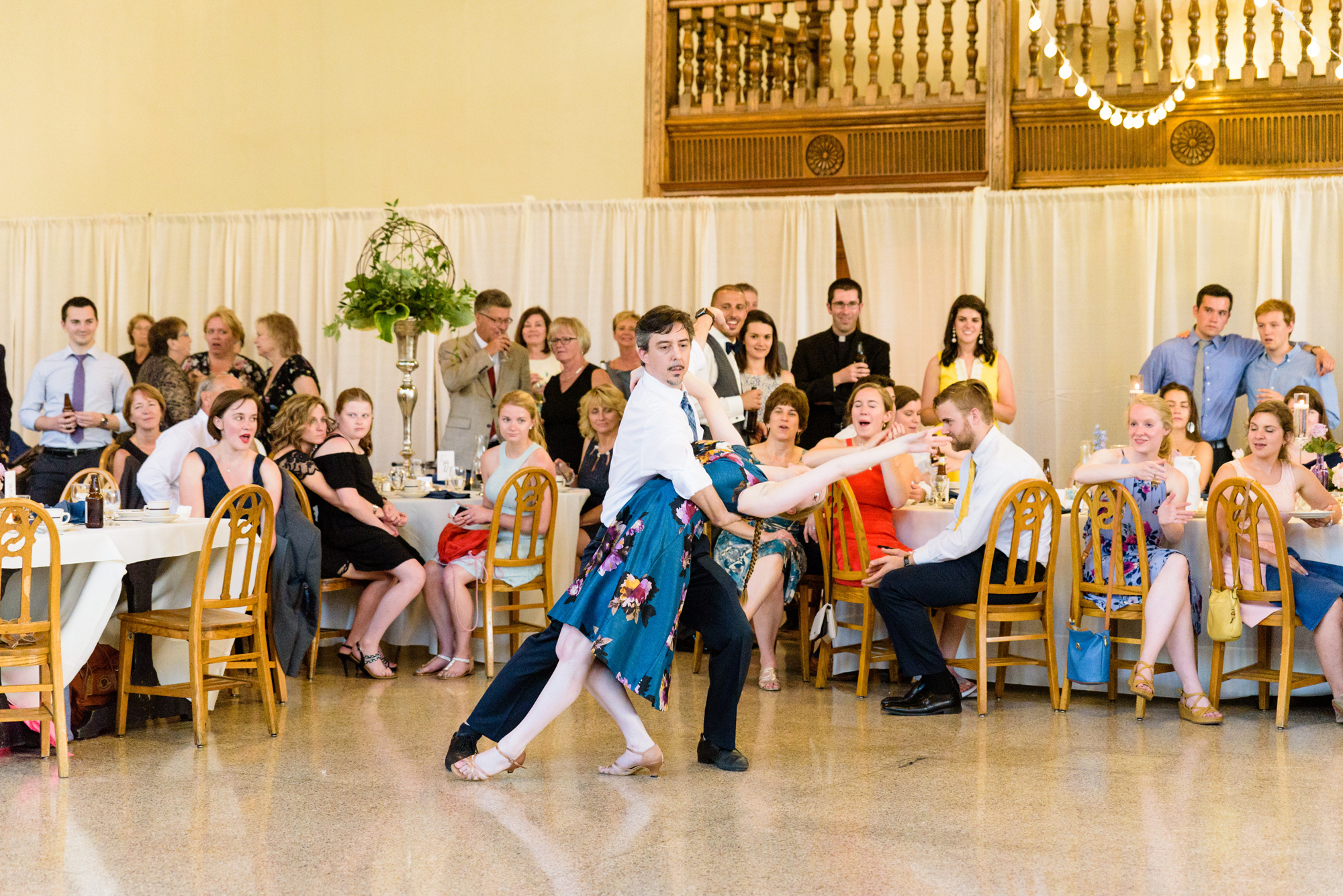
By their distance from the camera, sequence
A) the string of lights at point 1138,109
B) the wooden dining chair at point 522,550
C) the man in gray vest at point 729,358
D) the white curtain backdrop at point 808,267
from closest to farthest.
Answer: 1. the wooden dining chair at point 522,550
2. the man in gray vest at point 729,358
3. the string of lights at point 1138,109
4. the white curtain backdrop at point 808,267

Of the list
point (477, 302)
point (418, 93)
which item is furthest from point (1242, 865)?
point (418, 93)

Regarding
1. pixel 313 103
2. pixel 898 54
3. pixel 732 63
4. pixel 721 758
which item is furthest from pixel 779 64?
pixel 721 758

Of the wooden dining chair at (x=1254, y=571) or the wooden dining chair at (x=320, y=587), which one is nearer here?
the wooden dining chair at (x=1254, y=571)

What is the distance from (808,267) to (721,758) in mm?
4837

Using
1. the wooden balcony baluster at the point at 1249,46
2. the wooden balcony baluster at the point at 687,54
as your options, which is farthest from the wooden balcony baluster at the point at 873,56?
the wooden balcony baluster at the point at 1249,46

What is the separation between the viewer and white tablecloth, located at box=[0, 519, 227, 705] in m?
4.29

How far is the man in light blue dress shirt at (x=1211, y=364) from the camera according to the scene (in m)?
7.32

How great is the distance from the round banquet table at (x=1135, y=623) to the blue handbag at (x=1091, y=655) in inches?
1.9

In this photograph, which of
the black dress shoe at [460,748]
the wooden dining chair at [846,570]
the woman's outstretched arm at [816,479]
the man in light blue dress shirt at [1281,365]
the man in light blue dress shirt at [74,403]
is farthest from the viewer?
the man in light blue dress shirt at [74,403]

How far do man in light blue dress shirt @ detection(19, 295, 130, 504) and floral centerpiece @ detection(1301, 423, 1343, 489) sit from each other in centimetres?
579

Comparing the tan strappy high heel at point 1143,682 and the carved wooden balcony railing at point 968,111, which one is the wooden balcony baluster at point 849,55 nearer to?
the carved wooden balcony railing at point 968,111

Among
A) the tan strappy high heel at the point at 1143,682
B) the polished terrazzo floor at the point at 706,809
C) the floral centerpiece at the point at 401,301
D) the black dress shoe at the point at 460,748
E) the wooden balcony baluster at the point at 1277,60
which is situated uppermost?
the wooden balcony baluster at the point at 1277,60

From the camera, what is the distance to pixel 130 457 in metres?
6.12

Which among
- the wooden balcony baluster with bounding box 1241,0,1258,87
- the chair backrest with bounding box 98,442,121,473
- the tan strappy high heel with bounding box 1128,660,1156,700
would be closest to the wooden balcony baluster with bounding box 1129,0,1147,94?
the wooden balcony baluster with bounding box 1241,0,1258,87
